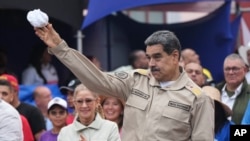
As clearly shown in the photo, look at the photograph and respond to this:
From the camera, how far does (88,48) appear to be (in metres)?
12.1

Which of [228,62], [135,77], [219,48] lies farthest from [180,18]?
[135,77]

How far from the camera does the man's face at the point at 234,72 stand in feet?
28.9

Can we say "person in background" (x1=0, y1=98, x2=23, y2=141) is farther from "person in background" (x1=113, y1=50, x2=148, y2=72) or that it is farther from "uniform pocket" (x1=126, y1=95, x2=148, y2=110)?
"person in background" (x1=113, y1=50, x2=148, y2=72)

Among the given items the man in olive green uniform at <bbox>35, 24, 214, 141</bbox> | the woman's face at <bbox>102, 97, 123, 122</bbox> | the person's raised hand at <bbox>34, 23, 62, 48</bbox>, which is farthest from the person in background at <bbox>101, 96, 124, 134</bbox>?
the person's raised hand at <bbox>34, 23, 62, 48</bbox>

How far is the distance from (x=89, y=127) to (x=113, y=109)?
107 cm

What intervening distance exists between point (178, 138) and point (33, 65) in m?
5.95

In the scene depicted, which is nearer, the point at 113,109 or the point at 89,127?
the point at 89,127

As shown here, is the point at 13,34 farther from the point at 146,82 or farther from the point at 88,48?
the point at 146,82

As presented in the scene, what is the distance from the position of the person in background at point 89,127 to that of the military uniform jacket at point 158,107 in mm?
954

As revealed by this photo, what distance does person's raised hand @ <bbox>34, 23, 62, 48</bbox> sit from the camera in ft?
17.3

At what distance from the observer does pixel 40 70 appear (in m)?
11.1

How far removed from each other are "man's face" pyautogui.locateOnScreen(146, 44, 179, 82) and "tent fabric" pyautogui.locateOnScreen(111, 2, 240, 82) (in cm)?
708

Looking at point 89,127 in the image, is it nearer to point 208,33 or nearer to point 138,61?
point 138,61

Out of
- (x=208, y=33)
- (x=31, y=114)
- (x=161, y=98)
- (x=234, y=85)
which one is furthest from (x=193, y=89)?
(x=208, y=33)
